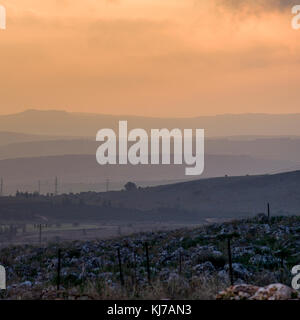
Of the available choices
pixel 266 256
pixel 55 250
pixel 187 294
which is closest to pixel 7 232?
pixel 55 250

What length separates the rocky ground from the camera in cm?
2109

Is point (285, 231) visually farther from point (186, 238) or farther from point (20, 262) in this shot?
point (20, 262)

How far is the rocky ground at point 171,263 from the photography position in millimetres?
21094

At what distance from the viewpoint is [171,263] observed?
33562 mm

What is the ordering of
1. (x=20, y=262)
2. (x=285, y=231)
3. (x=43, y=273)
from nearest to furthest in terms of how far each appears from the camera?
(x=43, y=273)
(x=285, y=231)
(x=20, y=262)

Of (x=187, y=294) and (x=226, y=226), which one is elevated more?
(x=226, y=226)

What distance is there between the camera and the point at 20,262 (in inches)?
1630
